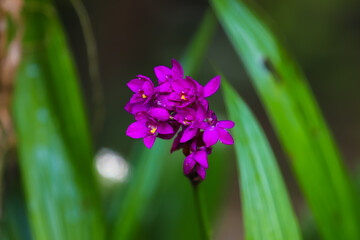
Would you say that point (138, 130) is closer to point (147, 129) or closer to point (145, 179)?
point (147, 129)

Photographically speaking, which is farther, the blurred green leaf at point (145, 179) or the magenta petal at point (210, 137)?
the blurred green leaf at point (145, 179)

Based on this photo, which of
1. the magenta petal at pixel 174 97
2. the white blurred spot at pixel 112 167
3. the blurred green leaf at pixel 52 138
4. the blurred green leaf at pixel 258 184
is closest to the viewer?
the magenta petal at pixel 174 97

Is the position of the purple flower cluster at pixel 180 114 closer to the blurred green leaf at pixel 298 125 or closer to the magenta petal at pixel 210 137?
the magenta petal at pixel 210 137

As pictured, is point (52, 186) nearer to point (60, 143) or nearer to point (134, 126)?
point (60, 143)

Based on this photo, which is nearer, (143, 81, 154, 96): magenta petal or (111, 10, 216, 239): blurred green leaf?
(143, 81, 154, 96): magenta petal

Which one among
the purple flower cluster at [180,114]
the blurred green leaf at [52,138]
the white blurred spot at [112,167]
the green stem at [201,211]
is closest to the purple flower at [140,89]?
the purple flower cluster at [180,114]

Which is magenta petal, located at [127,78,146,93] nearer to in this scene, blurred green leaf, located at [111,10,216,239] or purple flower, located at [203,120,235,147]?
purple flower, located at [203,120,235,147]

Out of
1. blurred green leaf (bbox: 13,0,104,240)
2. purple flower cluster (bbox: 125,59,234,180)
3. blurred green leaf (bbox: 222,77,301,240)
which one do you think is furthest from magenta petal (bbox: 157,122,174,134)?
blurred green leaf (bbox: 13,0,104,240)
